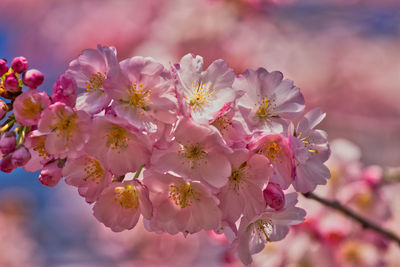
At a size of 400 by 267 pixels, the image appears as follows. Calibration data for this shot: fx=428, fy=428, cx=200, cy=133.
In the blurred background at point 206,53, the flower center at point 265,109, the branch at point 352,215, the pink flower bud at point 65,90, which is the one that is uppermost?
the pink flower bud at point 65,90

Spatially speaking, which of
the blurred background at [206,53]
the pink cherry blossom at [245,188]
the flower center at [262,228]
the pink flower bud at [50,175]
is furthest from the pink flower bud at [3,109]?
the blurred background at [206,53]

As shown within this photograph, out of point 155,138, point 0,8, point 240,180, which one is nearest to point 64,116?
point 155,138

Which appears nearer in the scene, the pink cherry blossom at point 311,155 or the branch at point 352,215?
the pink cherry blossom at point 311,155

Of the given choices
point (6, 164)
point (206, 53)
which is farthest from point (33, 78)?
point (206, 53)

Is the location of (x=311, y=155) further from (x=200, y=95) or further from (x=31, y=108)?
(x=31, y=108)

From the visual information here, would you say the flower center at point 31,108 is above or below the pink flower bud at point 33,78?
below

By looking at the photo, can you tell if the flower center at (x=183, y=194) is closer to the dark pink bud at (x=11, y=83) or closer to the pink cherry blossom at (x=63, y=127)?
the pink cherry blossom at (x=63, y=127)
